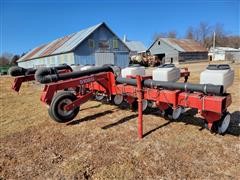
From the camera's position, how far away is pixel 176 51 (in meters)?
40.7

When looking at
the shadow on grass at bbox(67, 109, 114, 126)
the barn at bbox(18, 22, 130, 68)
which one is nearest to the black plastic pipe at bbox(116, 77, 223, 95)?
the shadow on grass at bbox(67, 109, 114, 126)

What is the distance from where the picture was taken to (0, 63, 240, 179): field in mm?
3053

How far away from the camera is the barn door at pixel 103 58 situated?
2419 centimetres

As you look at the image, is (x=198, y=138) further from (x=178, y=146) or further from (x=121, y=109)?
(x=121, y=109)

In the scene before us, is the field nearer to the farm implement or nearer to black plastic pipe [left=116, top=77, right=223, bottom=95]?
the farm implement

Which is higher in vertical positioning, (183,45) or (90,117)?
(183,45)

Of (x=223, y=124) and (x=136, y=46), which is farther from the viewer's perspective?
(x=136, y=46)

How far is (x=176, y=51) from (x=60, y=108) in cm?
3861

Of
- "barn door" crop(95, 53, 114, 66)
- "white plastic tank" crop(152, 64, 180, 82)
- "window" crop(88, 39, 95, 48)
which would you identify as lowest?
"white plastic tank" crop(152, 64, 180, 82)

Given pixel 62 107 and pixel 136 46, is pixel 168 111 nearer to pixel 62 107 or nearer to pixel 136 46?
pixel 62 107

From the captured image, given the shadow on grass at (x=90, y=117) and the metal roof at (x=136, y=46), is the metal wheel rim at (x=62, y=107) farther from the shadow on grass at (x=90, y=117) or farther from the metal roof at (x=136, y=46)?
the metal roof at (x=136, y=46)

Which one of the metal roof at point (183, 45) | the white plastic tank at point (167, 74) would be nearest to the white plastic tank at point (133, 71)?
the white plastic tank at point (167, 74)

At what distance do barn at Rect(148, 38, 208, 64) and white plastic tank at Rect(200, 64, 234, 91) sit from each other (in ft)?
124

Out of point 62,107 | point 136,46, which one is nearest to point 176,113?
point 62,107
